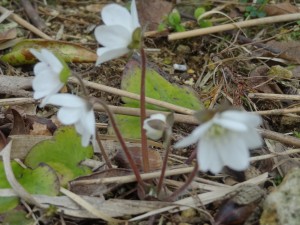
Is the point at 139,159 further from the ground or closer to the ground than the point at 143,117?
closer to the ground

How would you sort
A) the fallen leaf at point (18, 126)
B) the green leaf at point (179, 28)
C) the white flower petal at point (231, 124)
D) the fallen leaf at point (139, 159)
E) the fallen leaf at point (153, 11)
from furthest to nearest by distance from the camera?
the fallen leaf at point (153, 11), the green leaf at point (179, 28), the fallen leaf at point (18, 126), the fallen leaf at point (139, 159), the white flower petal at point (231, 124)

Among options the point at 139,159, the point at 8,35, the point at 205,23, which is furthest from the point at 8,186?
the point at 205,23

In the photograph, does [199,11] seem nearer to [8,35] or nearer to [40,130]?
[8,35]

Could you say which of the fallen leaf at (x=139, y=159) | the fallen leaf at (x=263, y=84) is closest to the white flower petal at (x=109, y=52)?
the fallen leaf at (x=139, y=159)

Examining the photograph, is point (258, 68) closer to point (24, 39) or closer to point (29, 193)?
point (24, 39)

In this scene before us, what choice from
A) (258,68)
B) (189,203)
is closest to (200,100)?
(258,68)

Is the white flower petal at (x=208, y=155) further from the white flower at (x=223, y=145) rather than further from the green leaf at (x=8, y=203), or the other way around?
the green leaf at (x=8, y=203)
